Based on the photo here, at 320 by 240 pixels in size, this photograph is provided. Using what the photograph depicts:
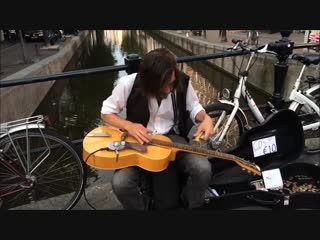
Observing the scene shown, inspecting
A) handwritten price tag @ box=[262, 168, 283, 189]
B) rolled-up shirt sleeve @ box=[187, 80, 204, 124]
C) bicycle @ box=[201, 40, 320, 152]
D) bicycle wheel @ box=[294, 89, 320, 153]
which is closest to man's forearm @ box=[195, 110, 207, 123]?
rolled-up shirt sleeve @ box=[187, 80, 204, 124]

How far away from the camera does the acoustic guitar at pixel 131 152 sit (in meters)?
1.95

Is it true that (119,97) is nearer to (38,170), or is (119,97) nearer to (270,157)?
(38,170)

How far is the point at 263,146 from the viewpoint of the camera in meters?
2.63

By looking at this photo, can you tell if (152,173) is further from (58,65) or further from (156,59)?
(58,65)

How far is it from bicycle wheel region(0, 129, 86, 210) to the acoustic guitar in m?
0.35

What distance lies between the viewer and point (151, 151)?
200cm

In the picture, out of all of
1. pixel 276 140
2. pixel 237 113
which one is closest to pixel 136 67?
pixel 237 113

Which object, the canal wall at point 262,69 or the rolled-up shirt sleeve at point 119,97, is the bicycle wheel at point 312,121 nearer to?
the canal wall at point 262,69

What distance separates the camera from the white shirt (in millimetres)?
2117

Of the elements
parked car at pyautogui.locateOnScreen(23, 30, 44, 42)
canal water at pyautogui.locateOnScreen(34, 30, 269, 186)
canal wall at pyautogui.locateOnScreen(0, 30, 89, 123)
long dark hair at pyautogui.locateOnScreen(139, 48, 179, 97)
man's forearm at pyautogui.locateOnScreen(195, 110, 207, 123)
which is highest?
long dark hair at pyautogui.locateOnScreen(139, 48, 179, 97)

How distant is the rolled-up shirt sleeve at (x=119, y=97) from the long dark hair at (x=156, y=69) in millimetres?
165

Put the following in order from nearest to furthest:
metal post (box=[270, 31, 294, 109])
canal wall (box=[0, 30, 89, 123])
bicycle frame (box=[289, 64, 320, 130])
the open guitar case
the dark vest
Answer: the dark vest
the open guitar case
metal post (box=[270, 31, 294, 109])
bicycle frame (box=[289, 64, 320, 130])
canal wall (box=[0, 30, 89, 123])

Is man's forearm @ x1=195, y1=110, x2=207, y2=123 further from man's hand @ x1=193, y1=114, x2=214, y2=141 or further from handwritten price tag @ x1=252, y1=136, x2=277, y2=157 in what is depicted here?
handwritten price tag @ x1=252, y1=136, x2=277, y2=157

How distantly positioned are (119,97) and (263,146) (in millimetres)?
1341
